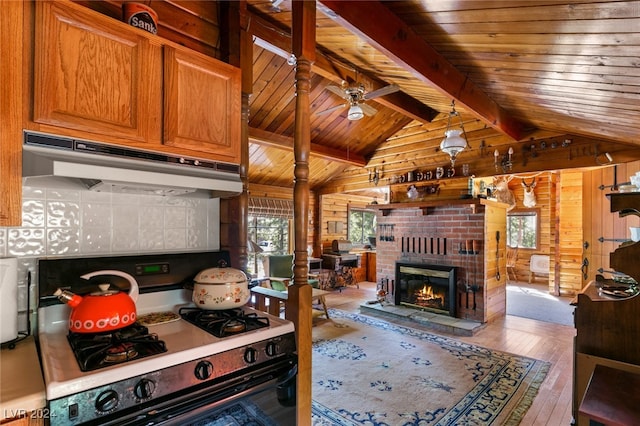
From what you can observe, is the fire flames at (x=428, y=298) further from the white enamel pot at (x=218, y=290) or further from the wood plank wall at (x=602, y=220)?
the white enamel pot at (x=218, y=290)

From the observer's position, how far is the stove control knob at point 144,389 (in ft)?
3.23

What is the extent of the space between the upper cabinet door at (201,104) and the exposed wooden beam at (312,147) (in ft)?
10.1

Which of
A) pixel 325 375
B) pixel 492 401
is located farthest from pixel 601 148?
pixel 325 375

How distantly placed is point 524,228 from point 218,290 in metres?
8.68

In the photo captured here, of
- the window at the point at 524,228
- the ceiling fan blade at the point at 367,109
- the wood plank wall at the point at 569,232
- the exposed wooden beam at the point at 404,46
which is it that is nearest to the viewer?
the exposed wooden beam at the point at 404,46

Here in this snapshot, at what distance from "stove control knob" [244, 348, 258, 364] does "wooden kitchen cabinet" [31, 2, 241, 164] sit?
2.99 ft

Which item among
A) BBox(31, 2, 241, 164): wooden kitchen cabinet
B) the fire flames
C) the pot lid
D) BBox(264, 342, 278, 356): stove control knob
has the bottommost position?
the fire flames

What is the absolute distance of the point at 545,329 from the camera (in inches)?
165

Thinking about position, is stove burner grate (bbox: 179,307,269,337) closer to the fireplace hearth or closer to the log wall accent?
the fireplace hearth

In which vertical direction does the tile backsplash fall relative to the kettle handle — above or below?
above

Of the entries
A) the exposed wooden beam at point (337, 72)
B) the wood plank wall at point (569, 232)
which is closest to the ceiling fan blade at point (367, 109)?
the exposed wooden beam at point (337, 72)

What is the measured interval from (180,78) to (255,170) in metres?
4.45

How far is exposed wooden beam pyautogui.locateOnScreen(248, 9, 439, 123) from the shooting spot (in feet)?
9.15

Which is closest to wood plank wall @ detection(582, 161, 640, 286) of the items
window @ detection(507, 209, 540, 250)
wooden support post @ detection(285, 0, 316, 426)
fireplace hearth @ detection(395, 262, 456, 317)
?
fireplace hearth @ detection(395, 262, 456, 317)
